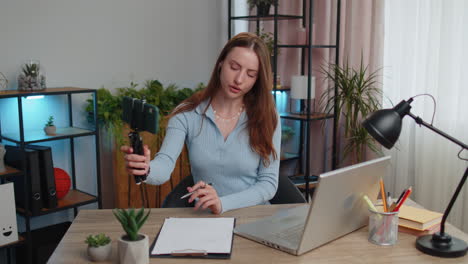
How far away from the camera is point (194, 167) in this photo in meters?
1.97

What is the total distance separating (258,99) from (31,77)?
4.55 feet

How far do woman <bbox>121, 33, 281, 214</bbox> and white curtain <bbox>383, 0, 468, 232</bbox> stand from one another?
4.62ft

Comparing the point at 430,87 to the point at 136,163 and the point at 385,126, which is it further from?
the point at 136,163

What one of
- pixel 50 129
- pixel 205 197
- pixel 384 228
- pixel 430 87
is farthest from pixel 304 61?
pixel 384 228

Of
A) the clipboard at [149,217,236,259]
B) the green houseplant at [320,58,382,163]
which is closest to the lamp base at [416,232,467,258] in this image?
the clipboard at [149,217,236,259]

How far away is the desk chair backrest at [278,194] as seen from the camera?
1.93 m

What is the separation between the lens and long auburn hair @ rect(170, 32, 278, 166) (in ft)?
6.22

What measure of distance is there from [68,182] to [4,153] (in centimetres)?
41

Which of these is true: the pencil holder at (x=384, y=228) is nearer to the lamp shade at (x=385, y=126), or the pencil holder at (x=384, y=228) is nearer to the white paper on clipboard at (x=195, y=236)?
the lamp shade at (x=385, y=126)

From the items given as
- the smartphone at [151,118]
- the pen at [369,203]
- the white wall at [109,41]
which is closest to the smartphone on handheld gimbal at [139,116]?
the smartphone at [151,118]

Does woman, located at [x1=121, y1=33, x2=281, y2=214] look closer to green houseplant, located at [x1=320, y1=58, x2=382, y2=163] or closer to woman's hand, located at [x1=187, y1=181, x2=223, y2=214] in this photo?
woman's hand, located at [x1=187, y1=181, x2=223, y2=214]

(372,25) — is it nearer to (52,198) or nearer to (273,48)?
(273,48)

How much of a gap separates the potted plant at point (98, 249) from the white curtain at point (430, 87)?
2322 millimetres

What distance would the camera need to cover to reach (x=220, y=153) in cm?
194
